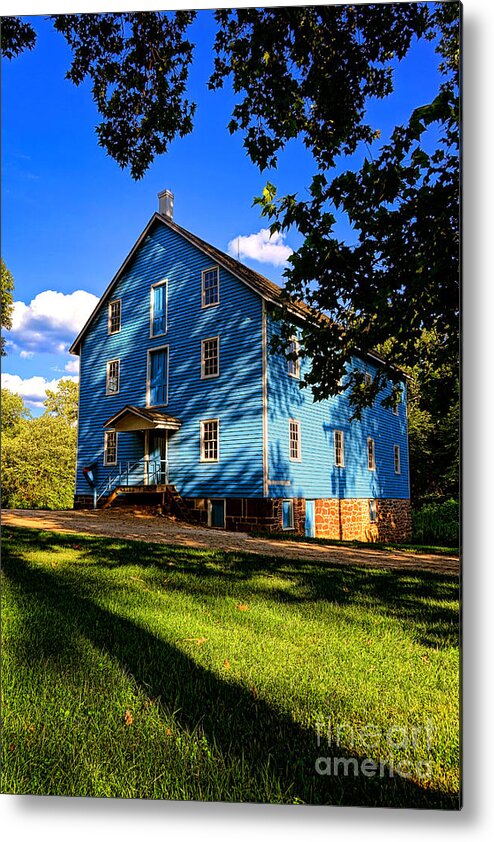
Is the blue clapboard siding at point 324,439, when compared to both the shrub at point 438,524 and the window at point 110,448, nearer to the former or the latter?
the shrub at point 438,524

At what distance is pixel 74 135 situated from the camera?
287 cm

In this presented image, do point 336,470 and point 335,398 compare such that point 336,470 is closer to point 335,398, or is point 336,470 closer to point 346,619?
point 335,398

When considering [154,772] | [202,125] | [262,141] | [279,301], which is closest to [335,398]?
[279,301]

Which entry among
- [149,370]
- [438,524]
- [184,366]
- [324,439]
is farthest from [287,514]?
[149,370]

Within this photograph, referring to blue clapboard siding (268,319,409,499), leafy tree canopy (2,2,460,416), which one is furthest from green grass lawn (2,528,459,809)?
leafy tree canopy (2,2,460,416)

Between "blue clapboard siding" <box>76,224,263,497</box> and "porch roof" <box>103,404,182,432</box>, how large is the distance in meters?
0.03

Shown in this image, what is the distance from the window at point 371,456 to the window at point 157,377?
1070mm

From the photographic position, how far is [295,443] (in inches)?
107

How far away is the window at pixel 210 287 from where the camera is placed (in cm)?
281

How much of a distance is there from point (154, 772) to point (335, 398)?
1.81 metres

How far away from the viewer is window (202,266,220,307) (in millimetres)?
2814

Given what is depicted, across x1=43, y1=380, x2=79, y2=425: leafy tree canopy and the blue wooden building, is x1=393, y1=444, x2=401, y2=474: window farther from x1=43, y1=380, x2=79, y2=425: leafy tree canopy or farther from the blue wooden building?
x1=43, y1=380, x2=79, y2=425: leafy tree canopy

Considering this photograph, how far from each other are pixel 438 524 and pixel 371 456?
46 centimetres

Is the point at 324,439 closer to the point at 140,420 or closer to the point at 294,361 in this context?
the point at 294,361
